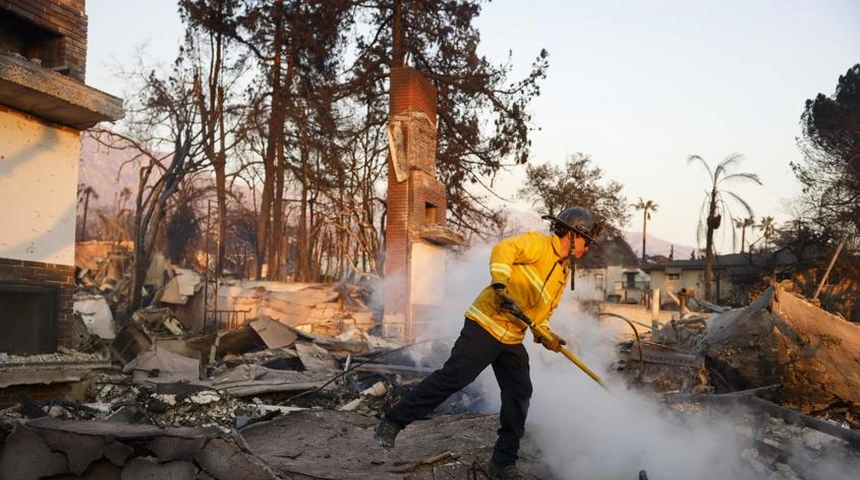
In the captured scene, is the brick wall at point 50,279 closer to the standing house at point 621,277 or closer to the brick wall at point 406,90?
the brick wall at point 406,90

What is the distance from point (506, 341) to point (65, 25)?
600 centimetres

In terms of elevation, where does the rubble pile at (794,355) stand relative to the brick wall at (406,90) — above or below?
below

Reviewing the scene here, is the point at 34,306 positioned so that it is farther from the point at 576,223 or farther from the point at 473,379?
the point at 576,223

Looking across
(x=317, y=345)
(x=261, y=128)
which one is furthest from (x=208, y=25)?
(x=317, y=345)

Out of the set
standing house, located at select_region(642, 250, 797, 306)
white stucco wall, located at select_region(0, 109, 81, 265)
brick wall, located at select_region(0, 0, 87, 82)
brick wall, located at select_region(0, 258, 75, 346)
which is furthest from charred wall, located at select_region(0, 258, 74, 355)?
standing house, located at select_region(642, 250, 797, 306)

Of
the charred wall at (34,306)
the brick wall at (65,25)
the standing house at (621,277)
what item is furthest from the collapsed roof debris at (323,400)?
the standing house at (621,277)

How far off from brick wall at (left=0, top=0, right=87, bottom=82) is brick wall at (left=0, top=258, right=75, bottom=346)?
2.07 m

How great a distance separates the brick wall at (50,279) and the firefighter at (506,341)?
4.30 metres

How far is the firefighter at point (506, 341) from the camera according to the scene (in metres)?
4.87

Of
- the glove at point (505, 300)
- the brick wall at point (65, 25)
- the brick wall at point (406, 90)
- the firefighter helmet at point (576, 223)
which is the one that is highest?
the brick wall at point (406, 90)

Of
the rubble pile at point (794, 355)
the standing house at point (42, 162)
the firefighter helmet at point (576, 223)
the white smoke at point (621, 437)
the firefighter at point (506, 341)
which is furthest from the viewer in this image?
the rubble pile at point (794, 355)

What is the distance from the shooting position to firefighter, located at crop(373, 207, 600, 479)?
4.87 m

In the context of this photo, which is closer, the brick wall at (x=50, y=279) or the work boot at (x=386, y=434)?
the work boot at (x=386, y=434)

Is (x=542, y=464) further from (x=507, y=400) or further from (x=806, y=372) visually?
(x=806, y=372)
